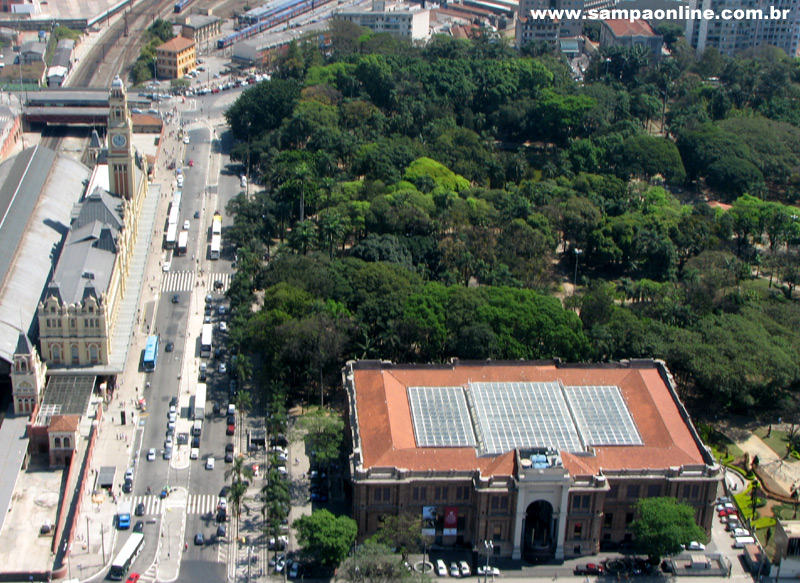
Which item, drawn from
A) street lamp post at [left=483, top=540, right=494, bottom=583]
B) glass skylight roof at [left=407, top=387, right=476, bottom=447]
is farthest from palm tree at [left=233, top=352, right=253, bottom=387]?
street lamp post at [left=483, top=540, right=494, bottom=583]

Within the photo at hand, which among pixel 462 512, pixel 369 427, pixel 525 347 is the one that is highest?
pixel 525 347

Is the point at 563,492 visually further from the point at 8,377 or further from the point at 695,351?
the point at 8,377

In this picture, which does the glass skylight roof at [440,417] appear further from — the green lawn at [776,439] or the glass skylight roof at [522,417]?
the green lawn at [776,439]

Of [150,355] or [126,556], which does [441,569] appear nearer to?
[126,556]

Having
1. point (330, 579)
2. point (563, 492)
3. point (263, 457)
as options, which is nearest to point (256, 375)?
point (263, 457)

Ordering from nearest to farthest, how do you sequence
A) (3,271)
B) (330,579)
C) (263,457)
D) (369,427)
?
(330,579) → (369,427) → (263,457) → (3,271)

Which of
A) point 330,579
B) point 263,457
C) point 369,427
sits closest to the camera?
point 330,579

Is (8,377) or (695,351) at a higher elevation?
(695,351)

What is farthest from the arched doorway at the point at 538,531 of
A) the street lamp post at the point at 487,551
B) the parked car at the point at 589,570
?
the street lamp post at the point at 487,551
